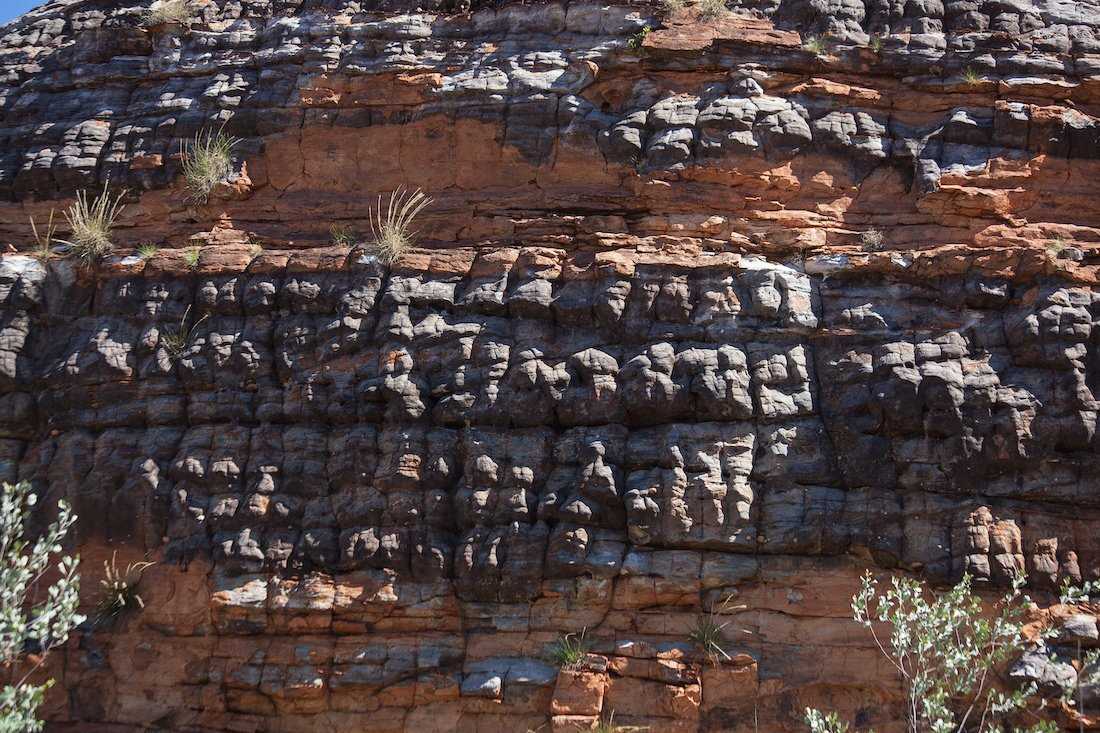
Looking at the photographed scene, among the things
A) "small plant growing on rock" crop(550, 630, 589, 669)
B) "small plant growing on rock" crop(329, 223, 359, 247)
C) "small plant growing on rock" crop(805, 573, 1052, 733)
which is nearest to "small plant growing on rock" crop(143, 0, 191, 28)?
"small plant growing on rock" crop(329, 223, 359, 247)

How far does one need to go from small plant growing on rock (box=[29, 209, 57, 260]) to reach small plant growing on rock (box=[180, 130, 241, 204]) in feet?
4.52

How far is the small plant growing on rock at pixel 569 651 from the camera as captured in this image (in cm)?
698

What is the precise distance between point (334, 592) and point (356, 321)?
221cm

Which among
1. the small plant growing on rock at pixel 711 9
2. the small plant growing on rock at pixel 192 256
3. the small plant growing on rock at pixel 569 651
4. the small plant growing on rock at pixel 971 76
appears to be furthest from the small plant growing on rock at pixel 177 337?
the small plant growing on rock at pixel 971 76

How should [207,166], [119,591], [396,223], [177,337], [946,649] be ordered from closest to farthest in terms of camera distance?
[946,649] < [119,591] < [177,337] < [396,223] < [207,166]

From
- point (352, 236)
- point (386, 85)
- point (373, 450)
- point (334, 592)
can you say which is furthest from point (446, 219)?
point (334, 592)

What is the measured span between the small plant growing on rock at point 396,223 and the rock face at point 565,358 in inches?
5.5

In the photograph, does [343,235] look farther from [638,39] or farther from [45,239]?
[638,39]

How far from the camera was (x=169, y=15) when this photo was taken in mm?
9758

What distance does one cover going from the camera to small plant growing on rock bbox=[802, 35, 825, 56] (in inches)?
338

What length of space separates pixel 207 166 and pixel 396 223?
1.94 meters

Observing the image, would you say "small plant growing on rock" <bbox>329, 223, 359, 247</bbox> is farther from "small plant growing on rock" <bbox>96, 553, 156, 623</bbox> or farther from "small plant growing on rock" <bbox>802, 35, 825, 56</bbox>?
"small plant growing on rock" <bbox>802, 35, 825, 56</bbox>

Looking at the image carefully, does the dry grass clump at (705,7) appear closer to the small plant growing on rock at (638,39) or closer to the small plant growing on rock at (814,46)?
the small plant growing on rock at (638,39)

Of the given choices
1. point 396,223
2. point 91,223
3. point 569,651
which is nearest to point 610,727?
point 569,651
